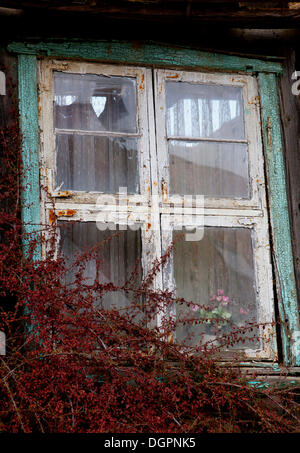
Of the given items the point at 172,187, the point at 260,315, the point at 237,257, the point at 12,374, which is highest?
the point at 172,187

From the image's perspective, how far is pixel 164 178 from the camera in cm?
417

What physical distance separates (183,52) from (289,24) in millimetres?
702

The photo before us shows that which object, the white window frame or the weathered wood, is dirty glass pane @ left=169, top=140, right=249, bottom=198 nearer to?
the white window frame

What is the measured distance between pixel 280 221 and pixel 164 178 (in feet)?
2.58

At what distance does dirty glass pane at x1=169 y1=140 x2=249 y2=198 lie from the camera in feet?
13.9

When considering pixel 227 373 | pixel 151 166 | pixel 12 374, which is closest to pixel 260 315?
pixel 227 373

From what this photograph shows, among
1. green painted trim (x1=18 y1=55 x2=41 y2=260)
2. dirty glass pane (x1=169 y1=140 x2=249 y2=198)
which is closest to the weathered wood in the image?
dirty glass pane (x1=169 y1=140 x2=249 y2=198)

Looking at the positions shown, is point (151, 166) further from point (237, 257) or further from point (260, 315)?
point (260, 315)

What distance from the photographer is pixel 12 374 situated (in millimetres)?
3383

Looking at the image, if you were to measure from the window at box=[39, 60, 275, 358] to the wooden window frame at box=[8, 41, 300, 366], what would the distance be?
0.18 ft

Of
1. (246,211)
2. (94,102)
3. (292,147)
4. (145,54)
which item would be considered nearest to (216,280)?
(246,211)

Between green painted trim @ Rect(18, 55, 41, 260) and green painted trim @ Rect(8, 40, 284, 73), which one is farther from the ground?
green painted trim @ Rect(8, 40, 284, 73)

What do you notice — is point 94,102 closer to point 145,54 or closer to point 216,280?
point 145,54

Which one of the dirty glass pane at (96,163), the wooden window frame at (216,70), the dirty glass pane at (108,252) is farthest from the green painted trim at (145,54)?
the dirty glass pane at (108,252)
